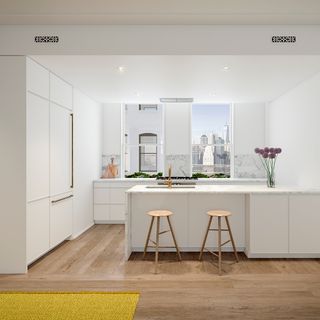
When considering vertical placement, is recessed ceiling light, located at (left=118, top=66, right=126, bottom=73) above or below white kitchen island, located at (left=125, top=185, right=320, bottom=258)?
above

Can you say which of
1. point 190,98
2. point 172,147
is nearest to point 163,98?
point 190,98

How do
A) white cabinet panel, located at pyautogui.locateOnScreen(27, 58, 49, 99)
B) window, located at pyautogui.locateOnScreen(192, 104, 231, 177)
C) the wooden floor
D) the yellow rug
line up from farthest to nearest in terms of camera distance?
window, located at pyautogui.locateOnScreen(192, 104, 231, 177), white cabinet panel, located at pyautogui.locateOnScreen(27, 58, 49, 99), the wooden floor, the yellow rug

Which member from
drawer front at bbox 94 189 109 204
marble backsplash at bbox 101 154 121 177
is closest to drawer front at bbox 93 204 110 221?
drawer front at bbox 94 189 109 204

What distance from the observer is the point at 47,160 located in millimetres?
4492

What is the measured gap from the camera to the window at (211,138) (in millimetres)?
7523

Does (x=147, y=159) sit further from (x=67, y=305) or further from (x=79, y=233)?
(x=67, y=305)

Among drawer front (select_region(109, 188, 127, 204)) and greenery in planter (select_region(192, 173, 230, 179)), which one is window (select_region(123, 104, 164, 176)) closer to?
greenery in planter (select_region(192, 173, 230, 179))

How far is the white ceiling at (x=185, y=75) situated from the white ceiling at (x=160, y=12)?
423 millimetres

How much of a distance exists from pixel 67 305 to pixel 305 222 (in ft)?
10.5

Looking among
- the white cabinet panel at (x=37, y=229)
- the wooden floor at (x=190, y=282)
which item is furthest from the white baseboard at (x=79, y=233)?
the white cabinet panel at (x=37, y=229)

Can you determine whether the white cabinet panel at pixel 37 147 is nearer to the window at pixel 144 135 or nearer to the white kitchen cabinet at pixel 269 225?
the white kitchen cabinet at pixel 269 225

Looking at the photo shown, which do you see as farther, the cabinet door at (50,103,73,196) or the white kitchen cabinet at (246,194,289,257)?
the cabinet door at (50,103,73,196)

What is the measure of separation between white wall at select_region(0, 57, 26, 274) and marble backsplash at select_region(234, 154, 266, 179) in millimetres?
4848

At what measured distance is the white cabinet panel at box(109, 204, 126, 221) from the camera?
6797mm
